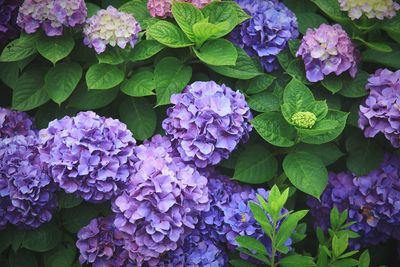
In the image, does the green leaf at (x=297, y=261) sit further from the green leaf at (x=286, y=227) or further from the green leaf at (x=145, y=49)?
the green leaf at (x=145, y=49)

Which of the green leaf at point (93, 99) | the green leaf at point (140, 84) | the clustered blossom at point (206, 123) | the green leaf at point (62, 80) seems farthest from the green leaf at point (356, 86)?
the green leaf at point (62, 80)

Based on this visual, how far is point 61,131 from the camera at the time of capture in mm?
1670

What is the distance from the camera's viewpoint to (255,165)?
6.30 feet

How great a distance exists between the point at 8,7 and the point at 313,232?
51.7 inches

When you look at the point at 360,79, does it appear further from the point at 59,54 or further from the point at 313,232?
the point at 59,54

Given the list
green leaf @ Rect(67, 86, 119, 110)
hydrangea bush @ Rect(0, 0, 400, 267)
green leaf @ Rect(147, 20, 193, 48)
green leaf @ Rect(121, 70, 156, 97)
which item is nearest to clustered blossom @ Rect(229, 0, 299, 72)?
hydrangea bush @ Rect(0, 0, 400, 267)

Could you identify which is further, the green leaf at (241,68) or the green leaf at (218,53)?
the green leaf at (241,68)

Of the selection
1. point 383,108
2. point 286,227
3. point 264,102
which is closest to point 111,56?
point 264,102

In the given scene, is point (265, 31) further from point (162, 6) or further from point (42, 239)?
point (42, 239)

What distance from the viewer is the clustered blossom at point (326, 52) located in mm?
1913

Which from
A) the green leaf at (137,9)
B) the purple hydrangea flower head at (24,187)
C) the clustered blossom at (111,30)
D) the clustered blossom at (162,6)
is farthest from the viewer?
the green leaf at (137,9)

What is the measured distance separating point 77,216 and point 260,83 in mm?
721

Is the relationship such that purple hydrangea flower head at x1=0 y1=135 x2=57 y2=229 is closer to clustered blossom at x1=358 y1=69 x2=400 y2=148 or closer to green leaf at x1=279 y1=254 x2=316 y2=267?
green leaf at x1=279 y1=254 x2=316 y2=267

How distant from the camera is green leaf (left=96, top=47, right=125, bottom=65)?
1846 millimetres
